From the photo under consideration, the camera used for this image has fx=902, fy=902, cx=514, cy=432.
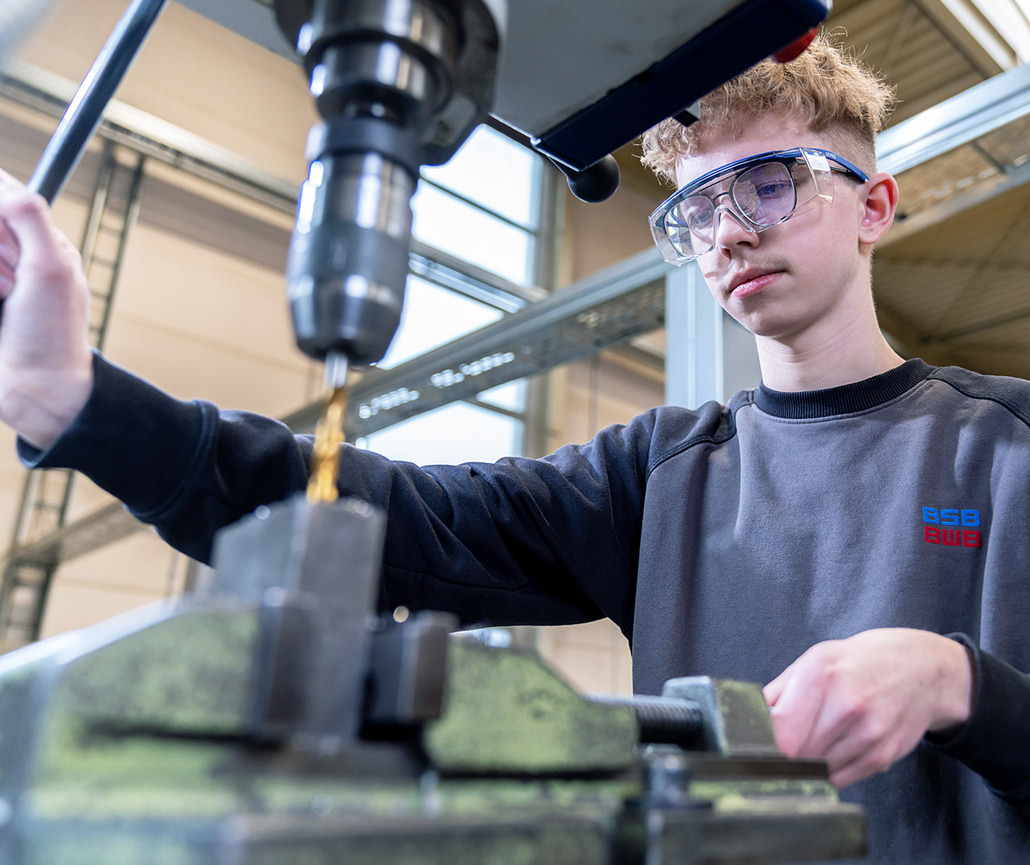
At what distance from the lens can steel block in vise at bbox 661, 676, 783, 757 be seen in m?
0.48

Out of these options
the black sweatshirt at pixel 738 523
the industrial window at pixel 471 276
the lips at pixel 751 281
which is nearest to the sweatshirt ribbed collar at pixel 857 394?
the black sweatshirt at pixel 738 523

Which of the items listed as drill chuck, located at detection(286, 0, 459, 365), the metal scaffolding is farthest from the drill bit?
the metal scaffolding

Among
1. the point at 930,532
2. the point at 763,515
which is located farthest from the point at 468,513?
the point at 930,532

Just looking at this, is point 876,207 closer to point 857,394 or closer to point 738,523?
point 857,394

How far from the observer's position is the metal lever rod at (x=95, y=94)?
0.59m

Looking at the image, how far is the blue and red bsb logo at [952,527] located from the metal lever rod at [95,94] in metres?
Result: 0.82

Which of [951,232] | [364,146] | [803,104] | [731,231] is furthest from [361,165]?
[951,232]

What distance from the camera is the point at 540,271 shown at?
602 centimetres

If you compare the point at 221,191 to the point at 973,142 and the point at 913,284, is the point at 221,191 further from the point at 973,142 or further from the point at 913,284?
the point at 913,284

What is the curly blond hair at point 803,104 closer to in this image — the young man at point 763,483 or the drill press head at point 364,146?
the young man at point 763,483

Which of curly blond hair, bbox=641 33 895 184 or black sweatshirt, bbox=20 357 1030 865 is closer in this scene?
black sweatshirt, bbox=20 357 1030 865

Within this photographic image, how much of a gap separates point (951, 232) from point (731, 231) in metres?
5.38

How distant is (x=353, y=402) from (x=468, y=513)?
9.04 ft

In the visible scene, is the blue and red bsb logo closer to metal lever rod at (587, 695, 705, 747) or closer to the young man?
the young man
